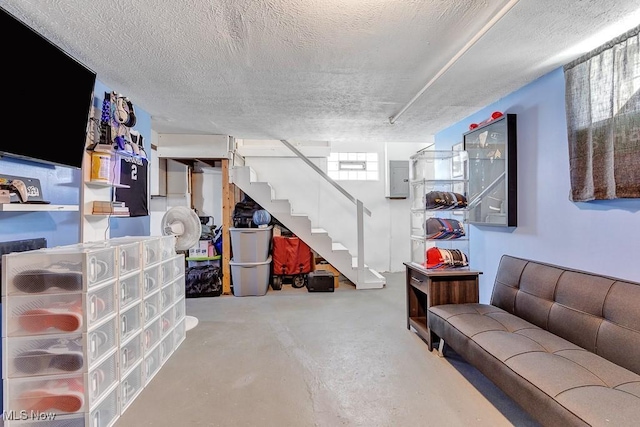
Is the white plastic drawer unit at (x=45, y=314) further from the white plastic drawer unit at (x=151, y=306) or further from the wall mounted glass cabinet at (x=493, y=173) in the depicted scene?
the wall mounted glass cabinet at (x=493, y=173)

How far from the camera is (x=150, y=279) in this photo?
2.42 metres

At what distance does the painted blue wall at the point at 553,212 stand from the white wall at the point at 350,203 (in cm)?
289

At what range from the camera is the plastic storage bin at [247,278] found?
15.1 ft

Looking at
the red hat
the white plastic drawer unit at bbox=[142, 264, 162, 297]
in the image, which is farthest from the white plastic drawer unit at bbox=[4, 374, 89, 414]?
the red hat

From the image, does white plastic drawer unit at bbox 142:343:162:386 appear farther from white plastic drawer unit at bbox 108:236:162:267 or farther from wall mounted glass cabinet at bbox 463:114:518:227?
wall mounted glass cabinet at bbox 463:114:518:227

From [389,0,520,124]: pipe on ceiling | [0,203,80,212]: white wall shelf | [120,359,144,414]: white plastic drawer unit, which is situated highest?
[389,0,520,124]: pipe on ceiling

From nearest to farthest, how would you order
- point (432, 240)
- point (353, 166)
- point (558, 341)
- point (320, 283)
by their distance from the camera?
point (558, 341)
point (432, 240)
point (320, 283)
point (353, 166)

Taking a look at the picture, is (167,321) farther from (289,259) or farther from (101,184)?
(289,259)

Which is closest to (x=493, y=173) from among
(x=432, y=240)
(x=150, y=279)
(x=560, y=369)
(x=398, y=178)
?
(x=432, y=240)

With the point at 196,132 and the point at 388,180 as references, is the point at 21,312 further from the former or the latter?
the point at 388,180

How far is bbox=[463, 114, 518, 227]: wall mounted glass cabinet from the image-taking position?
9.43 ft

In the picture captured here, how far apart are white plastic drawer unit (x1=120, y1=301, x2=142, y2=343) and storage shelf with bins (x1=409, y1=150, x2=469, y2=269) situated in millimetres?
2529

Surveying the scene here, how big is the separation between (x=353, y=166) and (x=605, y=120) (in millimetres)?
4371

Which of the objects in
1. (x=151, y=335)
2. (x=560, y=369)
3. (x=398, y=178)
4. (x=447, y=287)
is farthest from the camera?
(x=398, y=178)
